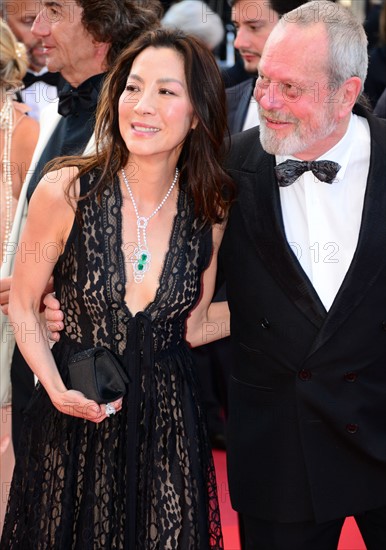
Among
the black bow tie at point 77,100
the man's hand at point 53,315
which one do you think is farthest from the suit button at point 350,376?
the black bow tie at point 77,100

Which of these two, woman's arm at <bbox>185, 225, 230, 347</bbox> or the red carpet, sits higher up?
woman's arm at <bbox>185, 225, 230, 347</bbox>

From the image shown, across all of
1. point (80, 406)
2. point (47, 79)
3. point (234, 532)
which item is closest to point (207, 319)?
point (80, 406)

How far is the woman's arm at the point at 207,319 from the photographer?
2.81m

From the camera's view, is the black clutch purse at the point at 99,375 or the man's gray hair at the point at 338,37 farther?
the man's gray hair at the point at 338,37

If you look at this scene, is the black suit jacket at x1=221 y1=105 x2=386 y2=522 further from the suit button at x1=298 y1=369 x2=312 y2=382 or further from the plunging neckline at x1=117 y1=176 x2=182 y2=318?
the plunging neckline at x1=117 y1=176 x2=182 y2=318

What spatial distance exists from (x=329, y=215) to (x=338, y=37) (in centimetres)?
53

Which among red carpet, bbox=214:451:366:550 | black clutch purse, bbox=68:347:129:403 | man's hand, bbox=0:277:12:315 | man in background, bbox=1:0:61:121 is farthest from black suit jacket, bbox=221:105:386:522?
man in background, bbox=1:0:61:121

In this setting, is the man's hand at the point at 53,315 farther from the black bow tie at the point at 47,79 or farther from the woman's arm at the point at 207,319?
the black bow tie at the point at 47,79

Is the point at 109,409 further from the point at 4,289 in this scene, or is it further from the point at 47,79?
the point at 47,79

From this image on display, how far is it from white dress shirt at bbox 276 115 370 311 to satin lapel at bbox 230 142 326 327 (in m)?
0.04

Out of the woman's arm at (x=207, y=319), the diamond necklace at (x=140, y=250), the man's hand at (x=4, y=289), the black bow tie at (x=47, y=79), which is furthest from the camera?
the black bow tie at (x=47, y=79)

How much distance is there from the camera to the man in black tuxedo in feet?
8.29

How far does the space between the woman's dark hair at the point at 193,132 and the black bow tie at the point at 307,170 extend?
0.18m

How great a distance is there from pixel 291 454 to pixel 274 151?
846 millimetres
